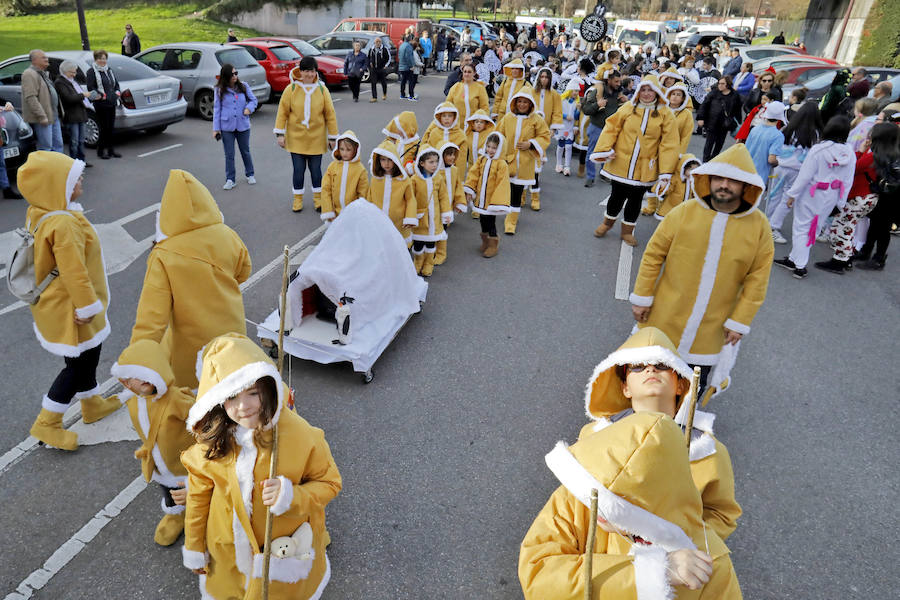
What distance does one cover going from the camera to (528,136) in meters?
8.24

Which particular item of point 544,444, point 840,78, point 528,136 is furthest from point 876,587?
point 840,78

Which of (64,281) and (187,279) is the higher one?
(187,279)

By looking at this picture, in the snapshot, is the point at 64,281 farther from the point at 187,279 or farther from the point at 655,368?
the point at 655,368

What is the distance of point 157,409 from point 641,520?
2.45 m

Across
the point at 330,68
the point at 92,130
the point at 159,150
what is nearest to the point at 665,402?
the point at 159,150

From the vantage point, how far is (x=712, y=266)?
395 cm

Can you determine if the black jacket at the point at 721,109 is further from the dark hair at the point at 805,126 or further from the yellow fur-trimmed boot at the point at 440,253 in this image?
the yellow fur-trimmed boot at the point at 440,253

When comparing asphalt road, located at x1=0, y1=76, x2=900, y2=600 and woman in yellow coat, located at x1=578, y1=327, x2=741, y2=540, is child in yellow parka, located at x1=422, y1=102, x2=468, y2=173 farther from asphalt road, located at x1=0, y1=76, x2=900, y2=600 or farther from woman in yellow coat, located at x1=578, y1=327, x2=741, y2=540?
woman in yellow coat, located at x1=578, y1=327, x2=741, y2=540

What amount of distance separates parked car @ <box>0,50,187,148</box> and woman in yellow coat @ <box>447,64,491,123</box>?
5.92 m

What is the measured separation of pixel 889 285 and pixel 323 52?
58.9 ft

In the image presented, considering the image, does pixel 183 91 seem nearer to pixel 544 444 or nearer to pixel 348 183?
pixel 348 183

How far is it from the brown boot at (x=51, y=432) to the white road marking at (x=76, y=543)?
2.02ft

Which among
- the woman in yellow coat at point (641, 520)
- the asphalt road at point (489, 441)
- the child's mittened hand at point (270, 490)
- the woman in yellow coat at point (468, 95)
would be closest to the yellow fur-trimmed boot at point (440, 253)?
the asphalt road at point (489, 441)

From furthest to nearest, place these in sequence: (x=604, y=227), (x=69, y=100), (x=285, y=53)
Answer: (x=285, y=53) < (x=69, y=100) < (x=604, y=227)
